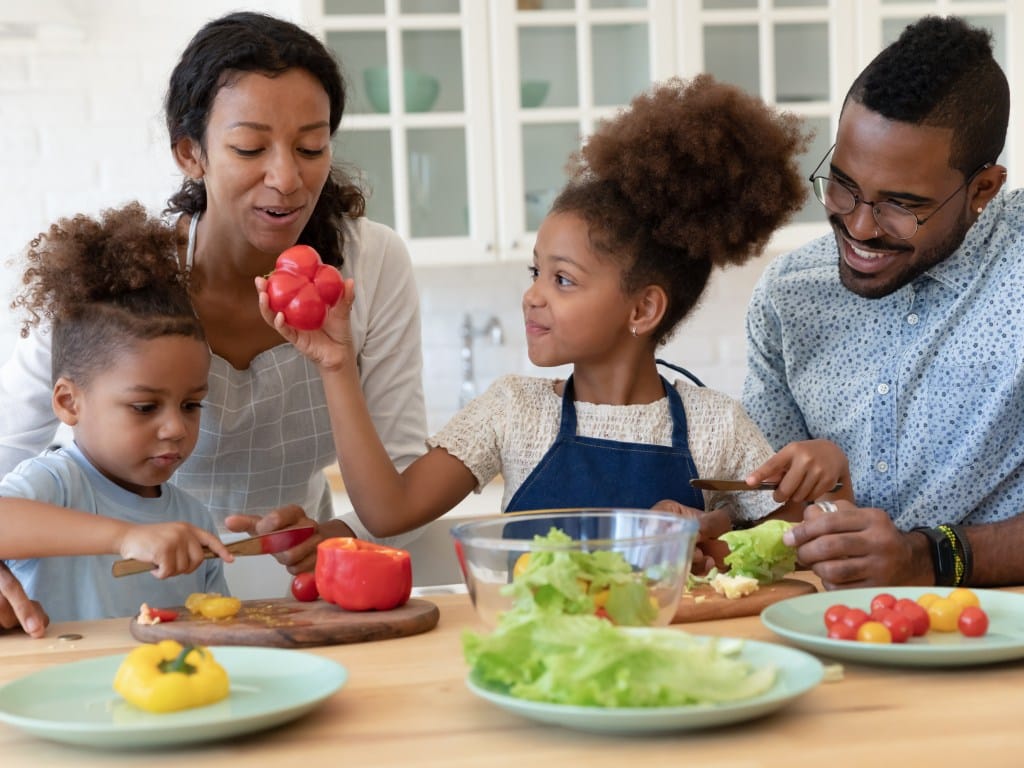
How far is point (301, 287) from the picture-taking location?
1717mm

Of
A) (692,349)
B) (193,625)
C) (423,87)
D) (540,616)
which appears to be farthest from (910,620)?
(692,349)

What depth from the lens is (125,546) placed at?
1.50 metres

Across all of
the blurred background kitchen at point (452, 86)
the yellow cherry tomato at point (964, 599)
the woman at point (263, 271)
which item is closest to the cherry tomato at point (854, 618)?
the yellow cherry tomato at point (964, 599)

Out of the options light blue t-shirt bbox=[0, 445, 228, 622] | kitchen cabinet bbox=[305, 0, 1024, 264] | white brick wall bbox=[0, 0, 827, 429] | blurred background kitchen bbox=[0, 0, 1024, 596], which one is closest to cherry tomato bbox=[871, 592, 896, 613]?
light blue t-shirt bbox=[0, 445, 228, 622]

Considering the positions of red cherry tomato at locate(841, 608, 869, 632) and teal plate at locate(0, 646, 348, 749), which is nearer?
teal plate at locate(0, 646, 348, 749)

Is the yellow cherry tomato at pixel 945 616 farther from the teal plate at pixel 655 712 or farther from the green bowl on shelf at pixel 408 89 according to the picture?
the green bowl on shelf at pixel 408 89

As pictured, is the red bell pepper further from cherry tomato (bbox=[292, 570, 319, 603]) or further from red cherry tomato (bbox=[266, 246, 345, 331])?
red cherry tomato (bbox=[266, 246, 345, 331])

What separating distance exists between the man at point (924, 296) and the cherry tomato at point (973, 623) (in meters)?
0.59

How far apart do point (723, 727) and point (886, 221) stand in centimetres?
114

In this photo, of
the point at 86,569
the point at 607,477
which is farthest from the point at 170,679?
the point at 607,477

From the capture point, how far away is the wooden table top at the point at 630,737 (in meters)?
0.95

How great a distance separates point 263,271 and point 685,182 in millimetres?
743

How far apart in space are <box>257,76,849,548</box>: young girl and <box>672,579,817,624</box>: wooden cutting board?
0.41 meters

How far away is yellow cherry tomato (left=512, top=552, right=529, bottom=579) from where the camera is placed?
1120 mm
